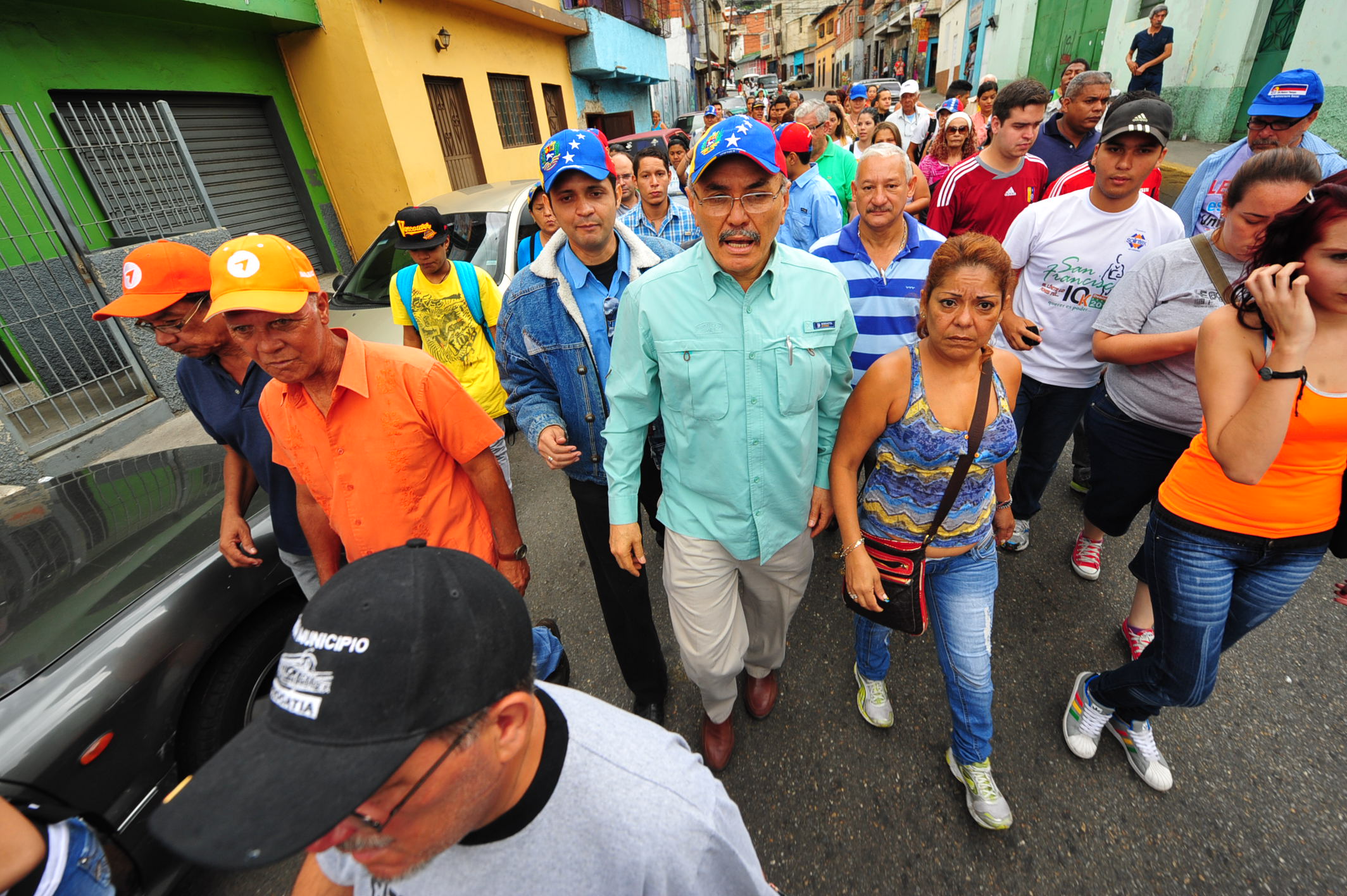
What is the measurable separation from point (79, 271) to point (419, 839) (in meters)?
6.67

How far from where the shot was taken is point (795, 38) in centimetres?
7206

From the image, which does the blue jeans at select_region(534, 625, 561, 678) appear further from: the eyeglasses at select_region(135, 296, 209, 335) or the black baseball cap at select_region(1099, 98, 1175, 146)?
the black baseball cap at select_region(1099, 98, 1175, 146)

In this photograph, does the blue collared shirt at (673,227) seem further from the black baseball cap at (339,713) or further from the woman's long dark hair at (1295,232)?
the black baseball cap at (339,713)

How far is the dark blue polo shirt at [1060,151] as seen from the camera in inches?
169

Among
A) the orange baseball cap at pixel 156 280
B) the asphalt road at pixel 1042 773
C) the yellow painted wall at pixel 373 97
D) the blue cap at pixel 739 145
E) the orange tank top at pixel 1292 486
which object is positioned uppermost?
the yellow painted wall at pixel 373 97

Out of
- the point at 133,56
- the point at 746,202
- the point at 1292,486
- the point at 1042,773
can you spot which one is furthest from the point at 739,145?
the point at 133,56

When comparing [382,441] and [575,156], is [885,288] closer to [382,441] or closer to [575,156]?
[575,156]

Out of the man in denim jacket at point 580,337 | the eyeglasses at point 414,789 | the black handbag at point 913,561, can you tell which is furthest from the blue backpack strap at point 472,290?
the eyeglasses at point 414,789

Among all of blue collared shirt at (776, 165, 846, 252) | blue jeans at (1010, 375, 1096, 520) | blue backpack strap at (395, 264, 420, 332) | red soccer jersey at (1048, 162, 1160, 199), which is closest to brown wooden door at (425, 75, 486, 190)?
blue backpack strap at (395, 264, 420, 332)

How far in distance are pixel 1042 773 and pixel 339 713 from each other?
8.11 feet

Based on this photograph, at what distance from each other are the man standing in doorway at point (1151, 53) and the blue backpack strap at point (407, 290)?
36.3 ft

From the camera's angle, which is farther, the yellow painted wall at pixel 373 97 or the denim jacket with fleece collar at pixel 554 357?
the yellow painted wall at pixel 373 97

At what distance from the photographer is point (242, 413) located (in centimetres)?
216

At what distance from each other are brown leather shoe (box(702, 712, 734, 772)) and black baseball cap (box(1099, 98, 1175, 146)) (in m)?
3.02
